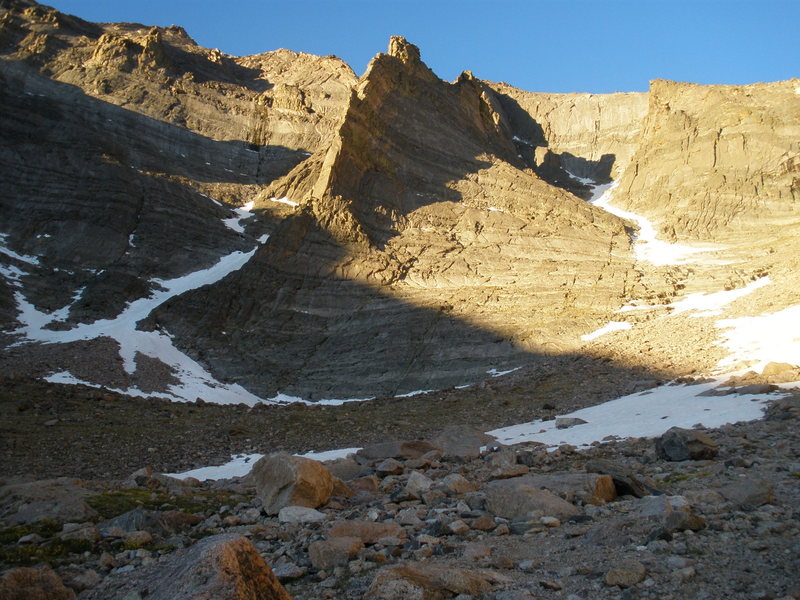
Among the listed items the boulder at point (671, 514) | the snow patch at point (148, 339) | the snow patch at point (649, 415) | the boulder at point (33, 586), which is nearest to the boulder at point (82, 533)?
the boulder at point (33, 586)

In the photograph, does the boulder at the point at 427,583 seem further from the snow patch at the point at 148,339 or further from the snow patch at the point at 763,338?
the snow patch at the point at 148,339

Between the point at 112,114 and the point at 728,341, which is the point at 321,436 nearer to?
the point at 728,341

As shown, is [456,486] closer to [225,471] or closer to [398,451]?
[398,451]

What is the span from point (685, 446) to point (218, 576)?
30.0 feet

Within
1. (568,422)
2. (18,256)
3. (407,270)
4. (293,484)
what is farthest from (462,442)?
(18,256)

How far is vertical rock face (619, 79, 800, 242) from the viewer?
2869 inches

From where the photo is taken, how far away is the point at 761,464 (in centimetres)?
948

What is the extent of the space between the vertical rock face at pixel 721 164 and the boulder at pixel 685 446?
62156 millimetres

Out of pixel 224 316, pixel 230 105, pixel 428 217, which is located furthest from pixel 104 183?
pixel 230 105

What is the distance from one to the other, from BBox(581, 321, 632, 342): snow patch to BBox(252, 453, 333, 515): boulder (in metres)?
34.1

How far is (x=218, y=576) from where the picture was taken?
181 inches

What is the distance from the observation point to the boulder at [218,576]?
4.55 meters

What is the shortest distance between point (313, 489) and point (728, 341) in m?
26.4

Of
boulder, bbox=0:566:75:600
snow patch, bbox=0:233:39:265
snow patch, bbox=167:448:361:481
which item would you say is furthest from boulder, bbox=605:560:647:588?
snow patch, bbox=0:233:39:265
